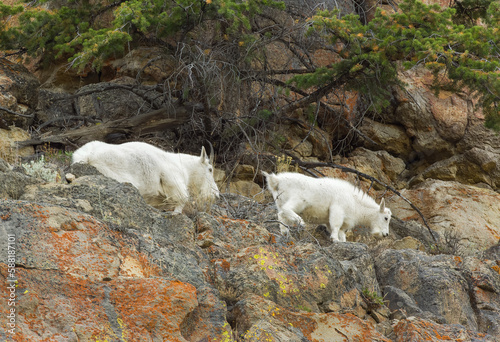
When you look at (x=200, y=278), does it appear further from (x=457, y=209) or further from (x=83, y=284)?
(x=457, y=209)

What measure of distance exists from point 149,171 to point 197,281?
3.55 meters

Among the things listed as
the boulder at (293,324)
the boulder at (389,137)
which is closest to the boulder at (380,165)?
the boulder at (389,137)

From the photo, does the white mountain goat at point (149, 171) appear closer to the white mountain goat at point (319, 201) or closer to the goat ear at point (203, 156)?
the goat ear at point (203, 156)

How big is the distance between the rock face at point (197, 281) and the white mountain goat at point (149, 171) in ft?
2.65

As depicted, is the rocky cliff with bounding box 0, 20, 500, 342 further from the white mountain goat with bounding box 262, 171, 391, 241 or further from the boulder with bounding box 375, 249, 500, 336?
the white mountain goat with bounding box 262, 171, 391, 241

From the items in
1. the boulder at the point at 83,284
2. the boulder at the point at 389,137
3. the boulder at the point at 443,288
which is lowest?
the boulder at the point at 389,137

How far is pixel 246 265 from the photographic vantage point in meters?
5.56

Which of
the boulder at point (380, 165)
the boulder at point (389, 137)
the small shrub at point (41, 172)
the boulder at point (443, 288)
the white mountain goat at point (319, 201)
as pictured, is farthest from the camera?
the boulder at point (389, 137)

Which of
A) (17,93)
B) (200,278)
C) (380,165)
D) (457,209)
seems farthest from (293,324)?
(17,93)

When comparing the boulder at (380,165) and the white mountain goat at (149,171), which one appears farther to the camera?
the boulder at (380,165)

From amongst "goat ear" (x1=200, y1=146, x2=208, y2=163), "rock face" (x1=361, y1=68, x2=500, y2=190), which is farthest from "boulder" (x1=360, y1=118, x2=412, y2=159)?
"goat ear" (x1=200, y1=146, x2=208, y2=163)

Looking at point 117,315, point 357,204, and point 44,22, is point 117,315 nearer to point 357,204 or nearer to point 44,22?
point 357,204

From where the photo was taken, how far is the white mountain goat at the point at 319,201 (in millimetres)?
9789

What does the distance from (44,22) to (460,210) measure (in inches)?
422
